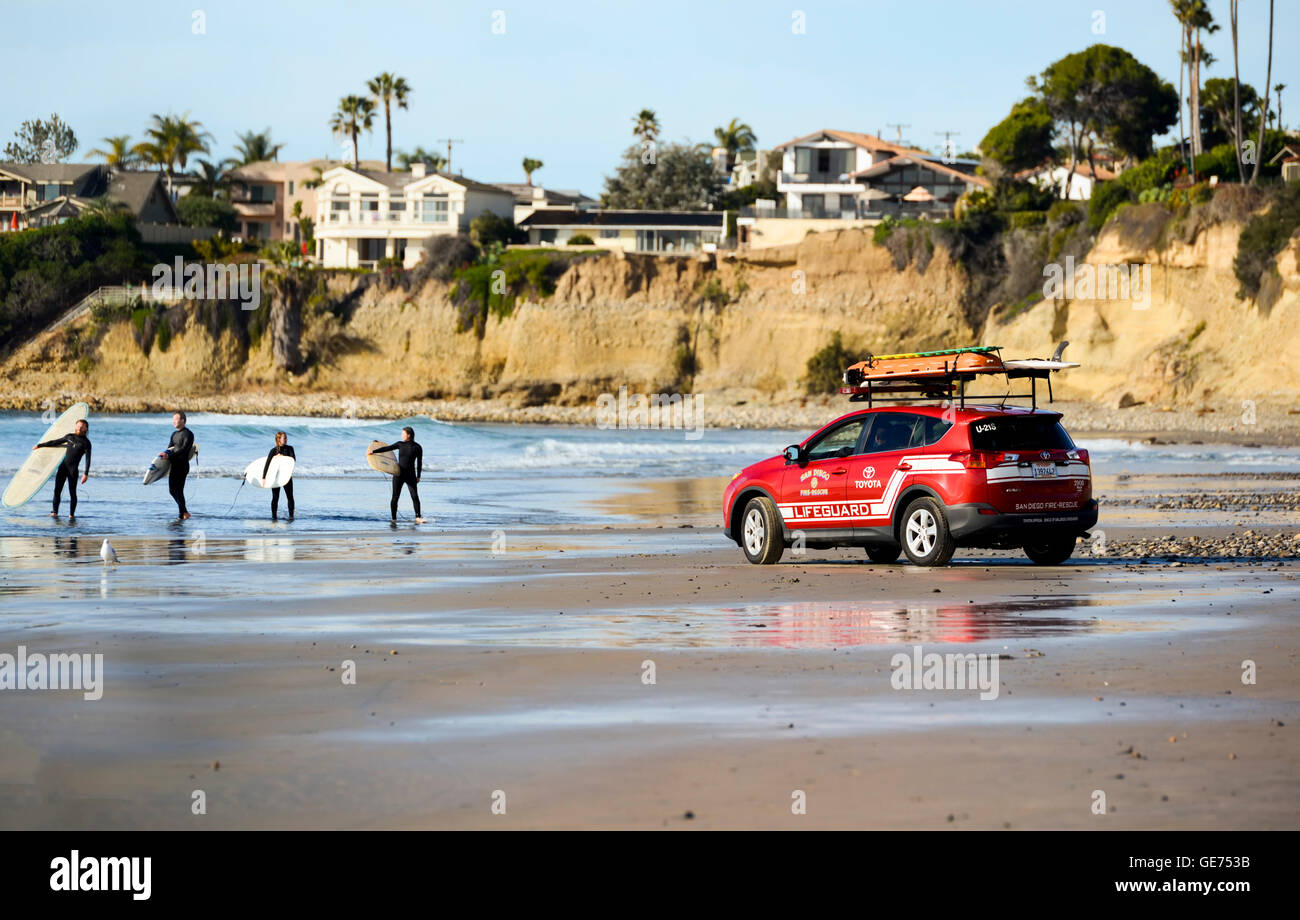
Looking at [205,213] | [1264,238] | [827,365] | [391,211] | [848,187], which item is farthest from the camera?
[205,213]

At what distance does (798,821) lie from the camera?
558 cm

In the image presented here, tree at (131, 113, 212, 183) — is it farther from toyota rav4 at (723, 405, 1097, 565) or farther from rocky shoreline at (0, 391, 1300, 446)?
toyota rav4 at (723, 405, 1097, 565)

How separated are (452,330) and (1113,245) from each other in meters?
38.9

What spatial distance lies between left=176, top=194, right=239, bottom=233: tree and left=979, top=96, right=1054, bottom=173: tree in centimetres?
5701

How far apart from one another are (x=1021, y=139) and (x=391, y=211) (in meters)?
41.6

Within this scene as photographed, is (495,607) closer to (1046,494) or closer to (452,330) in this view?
(1046,494)

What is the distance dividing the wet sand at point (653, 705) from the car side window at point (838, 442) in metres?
2.20

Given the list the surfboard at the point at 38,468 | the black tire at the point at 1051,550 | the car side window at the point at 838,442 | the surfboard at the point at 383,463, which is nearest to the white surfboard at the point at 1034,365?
the car side window at the point at 838,442

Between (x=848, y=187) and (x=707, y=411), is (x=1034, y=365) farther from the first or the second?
(x=848, y=187)

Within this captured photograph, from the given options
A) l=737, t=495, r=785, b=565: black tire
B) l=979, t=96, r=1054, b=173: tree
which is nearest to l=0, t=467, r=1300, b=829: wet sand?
l=737, t=495, r=785, b=565: black tire

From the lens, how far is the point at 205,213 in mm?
111750

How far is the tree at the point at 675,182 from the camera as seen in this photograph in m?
102

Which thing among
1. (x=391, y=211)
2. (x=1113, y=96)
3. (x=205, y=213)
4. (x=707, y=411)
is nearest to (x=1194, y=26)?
(x=1113, y=96)
